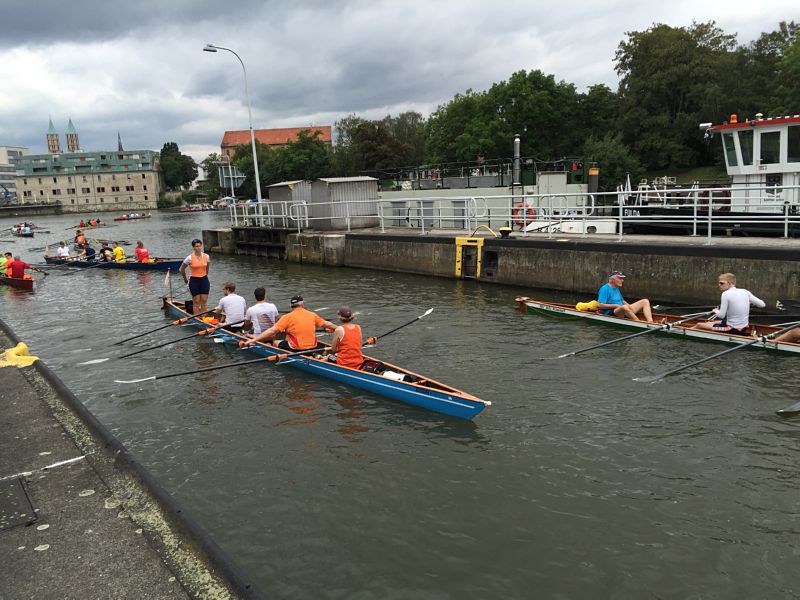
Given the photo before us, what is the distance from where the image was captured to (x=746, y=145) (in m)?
20.1

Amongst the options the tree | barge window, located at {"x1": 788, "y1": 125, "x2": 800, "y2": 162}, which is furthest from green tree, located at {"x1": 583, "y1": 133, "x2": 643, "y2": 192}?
the tree

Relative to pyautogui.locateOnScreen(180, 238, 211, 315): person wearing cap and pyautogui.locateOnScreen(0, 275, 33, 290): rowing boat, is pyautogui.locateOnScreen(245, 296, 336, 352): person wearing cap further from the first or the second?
pyautogui.locateOnScreen(0, 275, 33, 290): rowing boat

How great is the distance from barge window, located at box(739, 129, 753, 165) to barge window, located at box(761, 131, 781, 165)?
37cm

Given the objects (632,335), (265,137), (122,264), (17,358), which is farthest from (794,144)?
(265,137)

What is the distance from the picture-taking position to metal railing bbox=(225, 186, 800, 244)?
54.1 feet

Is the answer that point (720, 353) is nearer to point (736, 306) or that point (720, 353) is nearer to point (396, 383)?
point (736, 306)

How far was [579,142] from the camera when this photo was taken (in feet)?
217

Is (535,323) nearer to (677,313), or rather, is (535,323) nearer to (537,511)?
(677,313)

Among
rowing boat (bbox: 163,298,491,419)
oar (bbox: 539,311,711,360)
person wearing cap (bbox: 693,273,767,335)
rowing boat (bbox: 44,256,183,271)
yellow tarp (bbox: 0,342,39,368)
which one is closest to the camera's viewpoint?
rowing boat (bbox: 163,298,491,419)

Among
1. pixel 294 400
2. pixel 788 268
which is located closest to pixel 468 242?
pixel 788 268

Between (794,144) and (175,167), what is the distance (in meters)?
173

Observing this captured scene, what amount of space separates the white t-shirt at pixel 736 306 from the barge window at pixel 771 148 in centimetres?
1071

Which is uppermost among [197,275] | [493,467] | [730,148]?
[730,148]

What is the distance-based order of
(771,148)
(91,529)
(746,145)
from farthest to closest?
(746,145), (771,148), (91,529)
